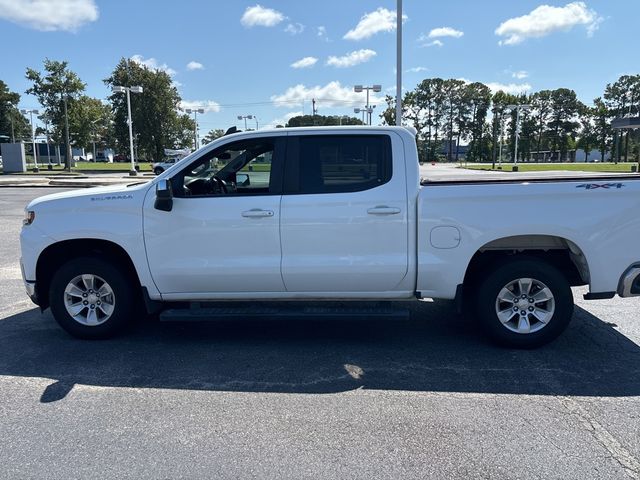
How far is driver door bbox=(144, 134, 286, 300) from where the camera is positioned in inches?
185

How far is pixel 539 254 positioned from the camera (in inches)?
193

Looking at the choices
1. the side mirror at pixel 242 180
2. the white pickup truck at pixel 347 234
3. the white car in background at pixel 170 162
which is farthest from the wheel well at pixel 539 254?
the white car in background at pixel 170 162

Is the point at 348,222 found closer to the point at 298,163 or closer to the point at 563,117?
the point at 298,163

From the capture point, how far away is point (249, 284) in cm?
479

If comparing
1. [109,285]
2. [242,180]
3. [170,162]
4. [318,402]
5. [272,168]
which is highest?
[170,162]

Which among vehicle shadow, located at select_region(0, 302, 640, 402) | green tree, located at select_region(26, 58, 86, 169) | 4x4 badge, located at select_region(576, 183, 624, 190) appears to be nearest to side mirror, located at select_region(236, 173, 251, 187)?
vehicle shadow, located at select_region(0, 302, 640, 402)

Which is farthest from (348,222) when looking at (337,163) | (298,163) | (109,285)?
(109,285)

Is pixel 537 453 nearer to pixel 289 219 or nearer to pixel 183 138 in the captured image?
pixel 289 219

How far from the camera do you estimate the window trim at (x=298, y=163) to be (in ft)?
15.4

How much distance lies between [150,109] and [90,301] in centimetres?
6508

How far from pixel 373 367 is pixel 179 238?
212 centimetres

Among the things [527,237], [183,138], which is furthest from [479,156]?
[527,237]

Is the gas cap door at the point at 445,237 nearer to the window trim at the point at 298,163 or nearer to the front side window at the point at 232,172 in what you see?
the window trim at the point at 298,163

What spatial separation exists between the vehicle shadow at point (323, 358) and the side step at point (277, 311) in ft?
0.74
